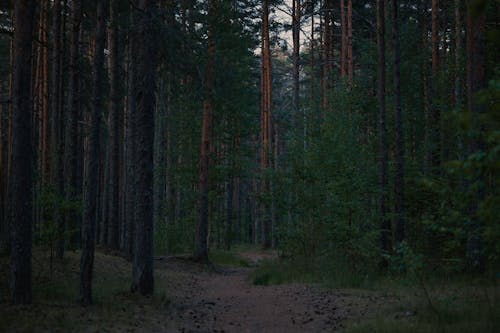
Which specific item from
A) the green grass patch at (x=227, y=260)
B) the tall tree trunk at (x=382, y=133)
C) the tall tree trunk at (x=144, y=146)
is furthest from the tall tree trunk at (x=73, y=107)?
the green grass patch at (x=227, y=260)

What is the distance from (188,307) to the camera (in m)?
10.8

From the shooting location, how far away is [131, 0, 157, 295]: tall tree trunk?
35.9ft

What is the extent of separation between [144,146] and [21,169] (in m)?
2.92

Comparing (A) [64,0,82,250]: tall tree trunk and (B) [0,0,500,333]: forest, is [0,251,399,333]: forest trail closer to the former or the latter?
(B) [0,0,500,333]: forest

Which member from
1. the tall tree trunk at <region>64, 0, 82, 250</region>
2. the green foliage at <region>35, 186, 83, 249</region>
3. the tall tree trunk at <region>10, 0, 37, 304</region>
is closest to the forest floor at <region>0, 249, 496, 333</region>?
the tall tree trunk at <region>10, 0, 37, 304</region>

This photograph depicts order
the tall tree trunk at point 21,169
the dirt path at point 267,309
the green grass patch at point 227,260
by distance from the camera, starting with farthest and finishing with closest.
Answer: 1. the green grass patch at point 227,260
2. the tall tree trunk at point 21,169
3. the dirt path at point 267,309

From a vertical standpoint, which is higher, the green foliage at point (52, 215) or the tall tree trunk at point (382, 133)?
the tall tree trunk at point (382, 133)

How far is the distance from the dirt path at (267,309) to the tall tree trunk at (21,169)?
293 cm

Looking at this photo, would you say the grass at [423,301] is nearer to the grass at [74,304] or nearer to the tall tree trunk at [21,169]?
the grass at [74,304]

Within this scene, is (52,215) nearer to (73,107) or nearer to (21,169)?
(73,107)

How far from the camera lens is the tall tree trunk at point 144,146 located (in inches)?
430

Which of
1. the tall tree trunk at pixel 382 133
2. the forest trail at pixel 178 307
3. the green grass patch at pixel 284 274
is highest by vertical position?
the tall tree trunk at pixel 382 133

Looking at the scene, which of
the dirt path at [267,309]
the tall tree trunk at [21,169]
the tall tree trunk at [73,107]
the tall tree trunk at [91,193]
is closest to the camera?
the dirt path at [267,309]

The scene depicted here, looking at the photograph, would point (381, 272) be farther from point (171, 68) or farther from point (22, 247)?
point (22, 247)
